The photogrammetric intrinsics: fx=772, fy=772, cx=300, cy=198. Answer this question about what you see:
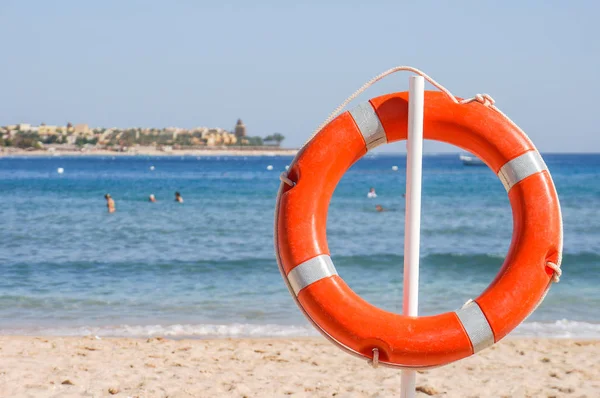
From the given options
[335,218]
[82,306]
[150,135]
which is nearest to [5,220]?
[335,218]

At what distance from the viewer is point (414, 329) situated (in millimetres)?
2592

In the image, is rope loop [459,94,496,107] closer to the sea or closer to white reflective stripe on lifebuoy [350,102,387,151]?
white reflective stripe on lifebuoy [350,102,387,151]

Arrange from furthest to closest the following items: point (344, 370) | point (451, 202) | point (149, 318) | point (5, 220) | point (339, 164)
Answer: point (451, 202) < point (5, 220) < point (149, 318) < point (344, 370) < point (339, 164)

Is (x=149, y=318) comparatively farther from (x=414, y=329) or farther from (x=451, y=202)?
(x=451, y=202)

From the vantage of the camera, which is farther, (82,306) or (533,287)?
(82,306)

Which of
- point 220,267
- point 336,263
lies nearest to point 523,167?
point 220,267

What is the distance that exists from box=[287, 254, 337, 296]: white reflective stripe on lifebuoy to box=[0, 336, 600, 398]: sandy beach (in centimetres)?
131

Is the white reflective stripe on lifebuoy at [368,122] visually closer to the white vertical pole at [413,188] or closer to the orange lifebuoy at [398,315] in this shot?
the orange lifebuoy at [398,315]

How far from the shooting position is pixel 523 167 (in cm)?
271

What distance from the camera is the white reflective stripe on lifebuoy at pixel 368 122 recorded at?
2762 mm

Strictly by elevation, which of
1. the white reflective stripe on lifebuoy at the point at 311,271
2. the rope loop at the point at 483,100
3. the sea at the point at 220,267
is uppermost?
the rope loop at the point at 483,100

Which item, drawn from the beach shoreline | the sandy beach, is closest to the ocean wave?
the sandy beach

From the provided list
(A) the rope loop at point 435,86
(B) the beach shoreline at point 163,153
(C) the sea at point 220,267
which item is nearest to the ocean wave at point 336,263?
(C) the sea at point 220,267

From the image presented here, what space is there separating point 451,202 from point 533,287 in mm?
17100
